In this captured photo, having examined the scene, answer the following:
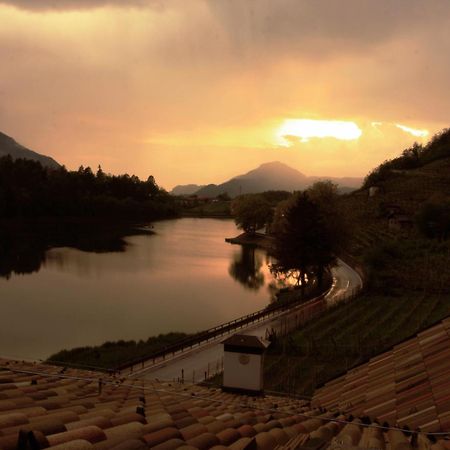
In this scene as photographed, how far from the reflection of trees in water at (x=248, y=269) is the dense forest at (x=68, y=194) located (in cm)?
5913

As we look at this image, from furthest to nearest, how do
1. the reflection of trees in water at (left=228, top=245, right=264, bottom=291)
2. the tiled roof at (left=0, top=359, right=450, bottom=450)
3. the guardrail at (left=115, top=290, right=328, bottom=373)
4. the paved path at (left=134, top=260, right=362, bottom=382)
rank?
the reflection of trees in water at (left=228, top=245, right=264, bottom=291)
the guardrail at (left=115, top=290, right=328, bottom=373)
the paved path at (left=134, top=260, right=362, bottom=382)
the tiled roof at (left=0, top=359, right=450, bottom=450)

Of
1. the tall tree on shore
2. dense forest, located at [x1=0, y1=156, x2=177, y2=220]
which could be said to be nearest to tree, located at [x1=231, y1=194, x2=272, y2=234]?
dense forest, located at [x1=0, y1=156, x2=177, y2=220]

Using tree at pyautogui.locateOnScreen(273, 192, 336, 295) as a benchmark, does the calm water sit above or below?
below

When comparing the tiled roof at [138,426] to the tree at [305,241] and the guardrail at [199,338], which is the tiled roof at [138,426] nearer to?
the guardrail at [199,338]

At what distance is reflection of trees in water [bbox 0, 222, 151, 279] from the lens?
61944 mm

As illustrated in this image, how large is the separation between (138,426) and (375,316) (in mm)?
29731

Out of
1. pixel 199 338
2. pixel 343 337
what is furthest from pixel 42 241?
pixel 343 337

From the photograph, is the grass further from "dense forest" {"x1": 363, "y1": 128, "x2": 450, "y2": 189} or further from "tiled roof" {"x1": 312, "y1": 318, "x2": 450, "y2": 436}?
"dense forest" {"x1": 363, "y1": 128, "x2": 450, "y2": 189}

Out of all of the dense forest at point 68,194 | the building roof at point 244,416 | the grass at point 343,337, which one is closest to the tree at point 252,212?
the dense forest at point 68,194

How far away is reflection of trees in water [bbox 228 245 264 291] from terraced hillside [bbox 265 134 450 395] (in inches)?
498

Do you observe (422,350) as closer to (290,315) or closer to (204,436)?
(204,436)

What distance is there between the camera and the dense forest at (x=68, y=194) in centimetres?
12131

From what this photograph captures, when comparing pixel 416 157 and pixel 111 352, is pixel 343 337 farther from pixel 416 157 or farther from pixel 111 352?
pixel 416 157

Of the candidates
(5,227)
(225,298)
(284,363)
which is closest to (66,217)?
(5,227)
